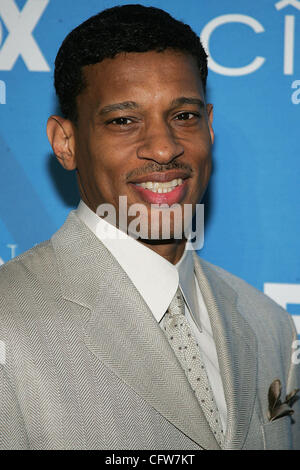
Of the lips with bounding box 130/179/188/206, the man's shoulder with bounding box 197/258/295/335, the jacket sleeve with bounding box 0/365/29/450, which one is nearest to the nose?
the lips with bounding box 130/179/188/206

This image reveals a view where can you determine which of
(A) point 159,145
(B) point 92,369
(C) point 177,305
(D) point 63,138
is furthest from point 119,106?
(B) point 92,369

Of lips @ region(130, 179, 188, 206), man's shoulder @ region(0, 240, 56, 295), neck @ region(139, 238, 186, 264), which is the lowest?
man's shoulder @ region(0, 240, 56, 295)

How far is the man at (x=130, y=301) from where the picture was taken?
148cm

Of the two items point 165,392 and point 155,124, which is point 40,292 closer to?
point 165,392

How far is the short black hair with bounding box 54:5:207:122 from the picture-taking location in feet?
5.49

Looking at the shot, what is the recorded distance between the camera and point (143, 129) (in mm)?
1665

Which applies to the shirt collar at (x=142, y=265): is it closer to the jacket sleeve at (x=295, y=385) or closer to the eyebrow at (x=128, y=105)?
the eyebrow at (x=128, y=105)

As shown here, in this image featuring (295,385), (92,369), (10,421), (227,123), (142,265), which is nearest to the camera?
(10,421)

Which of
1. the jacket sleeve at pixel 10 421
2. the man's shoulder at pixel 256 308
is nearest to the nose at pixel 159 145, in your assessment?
the man's shoulder at pixel 256 308

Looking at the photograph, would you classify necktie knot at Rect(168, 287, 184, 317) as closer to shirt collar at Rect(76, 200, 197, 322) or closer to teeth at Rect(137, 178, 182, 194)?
shirt collar at Rect(76, 200, 197, 322)

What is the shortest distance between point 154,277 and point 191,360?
27cm

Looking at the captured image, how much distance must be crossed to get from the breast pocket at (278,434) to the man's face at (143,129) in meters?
0.76

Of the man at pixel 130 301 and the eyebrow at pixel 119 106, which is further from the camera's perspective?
the eyebrow at pixel 119 106

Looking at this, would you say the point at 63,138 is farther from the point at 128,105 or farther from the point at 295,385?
the point at 295,385
